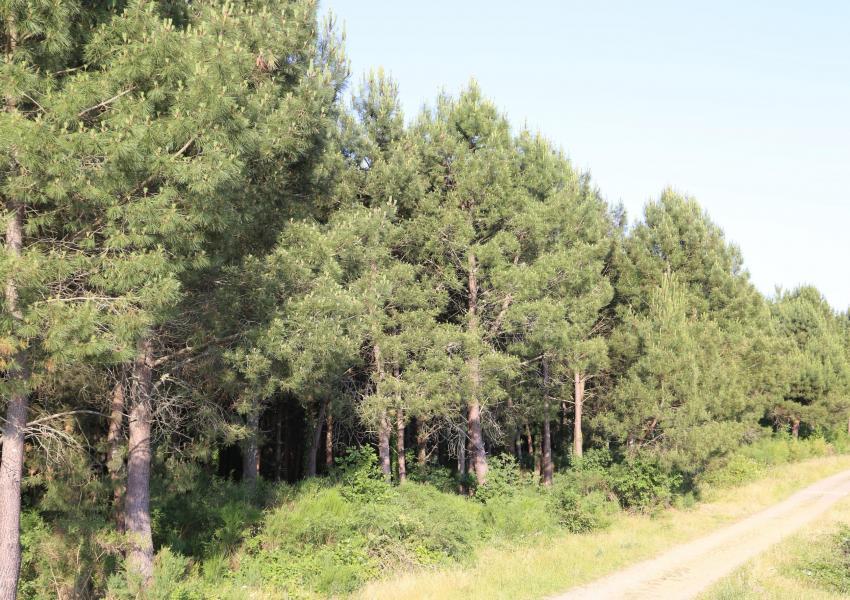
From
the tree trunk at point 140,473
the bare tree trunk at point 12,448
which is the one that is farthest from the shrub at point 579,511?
the bare tree trunk at point 12,448

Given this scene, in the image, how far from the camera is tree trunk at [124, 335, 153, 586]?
10523mm

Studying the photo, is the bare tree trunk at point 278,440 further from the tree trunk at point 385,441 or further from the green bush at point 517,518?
the green bush at point 517,518

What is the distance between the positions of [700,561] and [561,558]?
11.4ft

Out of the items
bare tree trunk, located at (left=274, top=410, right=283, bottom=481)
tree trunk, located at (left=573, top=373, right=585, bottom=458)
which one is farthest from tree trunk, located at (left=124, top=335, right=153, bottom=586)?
tree trunk, located at (left=573, top=373, right=585, bottom=458)

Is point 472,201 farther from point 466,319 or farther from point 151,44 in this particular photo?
point 151,44

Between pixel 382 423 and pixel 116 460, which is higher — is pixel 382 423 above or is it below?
above

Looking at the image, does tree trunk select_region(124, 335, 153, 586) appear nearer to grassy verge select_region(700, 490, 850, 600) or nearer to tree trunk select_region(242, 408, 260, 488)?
tree trunk select_region(242, 408, 260, 488)

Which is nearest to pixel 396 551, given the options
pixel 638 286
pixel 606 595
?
pixel 606 595

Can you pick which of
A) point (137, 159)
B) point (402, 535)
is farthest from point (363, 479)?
point (137, 159)

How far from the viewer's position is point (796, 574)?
13.7 meters

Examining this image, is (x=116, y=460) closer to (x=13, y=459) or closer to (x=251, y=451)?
(x=13, y=459)

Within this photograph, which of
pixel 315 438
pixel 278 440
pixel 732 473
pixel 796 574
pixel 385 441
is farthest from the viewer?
pixel 732 473

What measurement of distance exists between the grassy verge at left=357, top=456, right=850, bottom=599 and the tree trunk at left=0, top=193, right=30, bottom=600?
18.0ft

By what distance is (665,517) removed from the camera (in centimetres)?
2172
